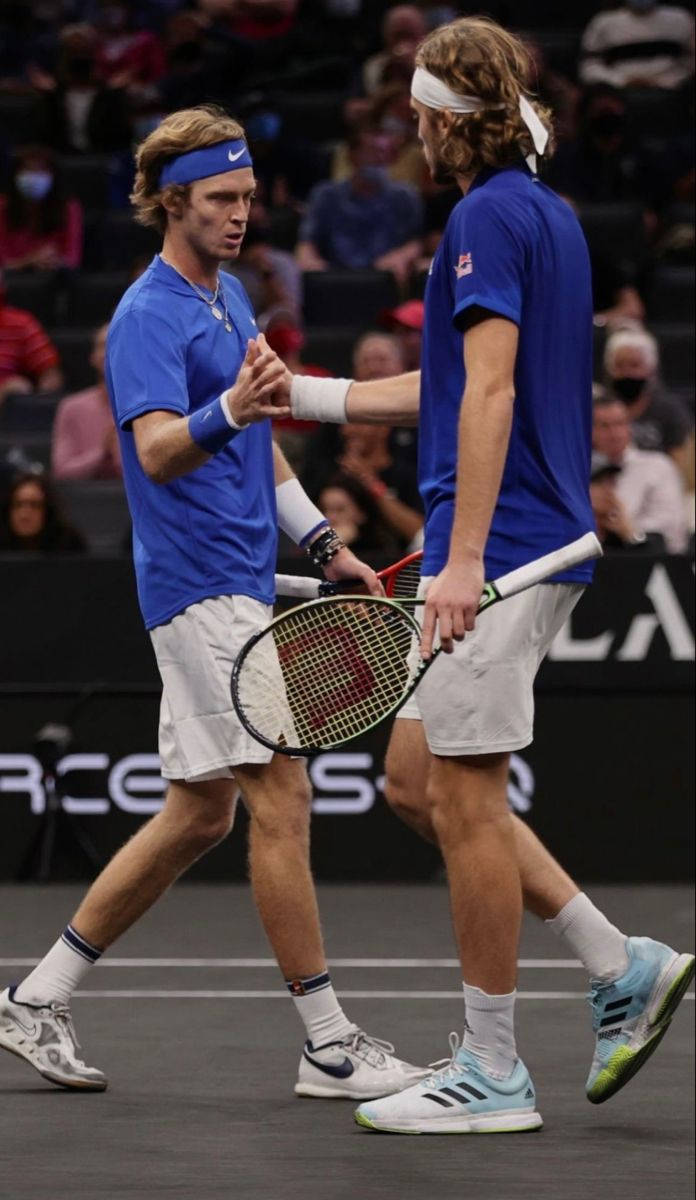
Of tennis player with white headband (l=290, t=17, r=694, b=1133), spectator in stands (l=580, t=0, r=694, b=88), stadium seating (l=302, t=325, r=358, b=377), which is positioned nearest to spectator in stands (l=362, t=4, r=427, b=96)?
spectator in stands (l=580, t=0, r=694, b=88)

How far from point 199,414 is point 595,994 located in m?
1.28

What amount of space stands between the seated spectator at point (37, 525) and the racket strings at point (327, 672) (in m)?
4.20

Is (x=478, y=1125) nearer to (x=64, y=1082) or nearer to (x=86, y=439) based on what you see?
(x=64, y=1082)

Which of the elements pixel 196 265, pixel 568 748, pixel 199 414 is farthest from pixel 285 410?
pixel 568 748

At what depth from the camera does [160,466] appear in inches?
160

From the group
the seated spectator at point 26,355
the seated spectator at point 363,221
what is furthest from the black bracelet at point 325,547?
the seated spectator at point 363,221

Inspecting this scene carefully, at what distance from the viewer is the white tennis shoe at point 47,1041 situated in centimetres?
443

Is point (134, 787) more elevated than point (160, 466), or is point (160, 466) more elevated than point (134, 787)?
point (160, 466)

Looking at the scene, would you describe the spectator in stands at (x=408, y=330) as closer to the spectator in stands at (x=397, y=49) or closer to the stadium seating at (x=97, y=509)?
the stadium seating at (x=97, y=509)

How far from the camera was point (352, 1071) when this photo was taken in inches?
171

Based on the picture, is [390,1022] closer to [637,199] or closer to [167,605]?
[167,605]

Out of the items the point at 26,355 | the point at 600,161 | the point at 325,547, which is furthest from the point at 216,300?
the point at 600,161

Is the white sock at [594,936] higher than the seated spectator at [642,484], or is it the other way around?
the white sock at [594,936]

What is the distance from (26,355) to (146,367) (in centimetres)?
646
